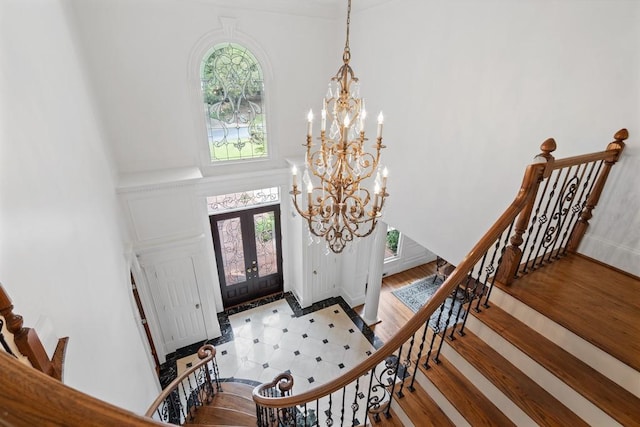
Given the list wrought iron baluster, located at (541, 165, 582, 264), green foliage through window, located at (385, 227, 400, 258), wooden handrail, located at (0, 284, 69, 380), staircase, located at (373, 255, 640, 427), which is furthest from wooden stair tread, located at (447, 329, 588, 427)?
green foliage through window, located at (385, 227, 400, 258)

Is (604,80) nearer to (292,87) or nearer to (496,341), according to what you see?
(496,341)

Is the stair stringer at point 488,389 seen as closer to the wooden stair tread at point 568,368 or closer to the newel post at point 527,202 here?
the wooden stair tread at point 568,368

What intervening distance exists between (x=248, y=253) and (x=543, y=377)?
5236 millimetres

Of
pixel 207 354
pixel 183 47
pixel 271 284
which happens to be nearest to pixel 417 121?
pixel 183 47

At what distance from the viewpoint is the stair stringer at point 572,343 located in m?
1.81

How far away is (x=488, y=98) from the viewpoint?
10.4 ft

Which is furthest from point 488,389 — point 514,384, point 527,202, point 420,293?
point 420,293

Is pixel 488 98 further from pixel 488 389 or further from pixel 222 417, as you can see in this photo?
pixel 222 417

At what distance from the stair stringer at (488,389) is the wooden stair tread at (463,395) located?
1.0 inches

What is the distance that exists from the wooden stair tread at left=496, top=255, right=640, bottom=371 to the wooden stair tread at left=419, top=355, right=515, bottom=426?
72 cm

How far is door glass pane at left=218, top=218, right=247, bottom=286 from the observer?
586 centimetres

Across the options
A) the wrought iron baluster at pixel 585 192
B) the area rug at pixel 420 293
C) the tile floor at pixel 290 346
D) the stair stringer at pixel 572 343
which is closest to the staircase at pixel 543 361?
the stair stringer at pixel 572 343

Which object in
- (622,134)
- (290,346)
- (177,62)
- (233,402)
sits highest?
(177,62)

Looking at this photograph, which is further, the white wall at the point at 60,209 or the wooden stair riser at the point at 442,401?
the wooden stair riser at the point at 442,401
